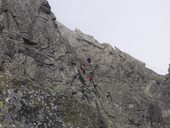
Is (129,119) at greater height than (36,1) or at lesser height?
lesser

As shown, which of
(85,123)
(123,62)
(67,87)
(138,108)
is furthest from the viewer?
(123,62)

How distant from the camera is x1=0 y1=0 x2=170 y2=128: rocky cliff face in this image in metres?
35.1

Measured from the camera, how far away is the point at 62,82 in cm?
4553

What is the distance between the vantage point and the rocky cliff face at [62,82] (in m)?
35.1

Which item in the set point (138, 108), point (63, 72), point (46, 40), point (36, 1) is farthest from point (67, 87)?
point (138, 108)

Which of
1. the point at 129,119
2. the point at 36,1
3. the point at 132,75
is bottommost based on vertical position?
the point at 129,119

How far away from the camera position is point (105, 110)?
170 feet

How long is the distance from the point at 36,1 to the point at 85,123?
20.4 meters

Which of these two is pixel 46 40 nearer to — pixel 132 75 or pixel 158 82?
pixel 132 75

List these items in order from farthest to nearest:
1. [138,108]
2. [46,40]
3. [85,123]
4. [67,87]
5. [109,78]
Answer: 1. [109,78]
2. [138,108]
3. [46,40]
4. [67,87]
5. [85,123]

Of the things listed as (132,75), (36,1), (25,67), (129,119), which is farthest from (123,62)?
(25,67)

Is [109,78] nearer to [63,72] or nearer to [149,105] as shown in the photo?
[149,105]

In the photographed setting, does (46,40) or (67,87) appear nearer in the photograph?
(67,87)

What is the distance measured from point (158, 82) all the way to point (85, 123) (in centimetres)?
3480
